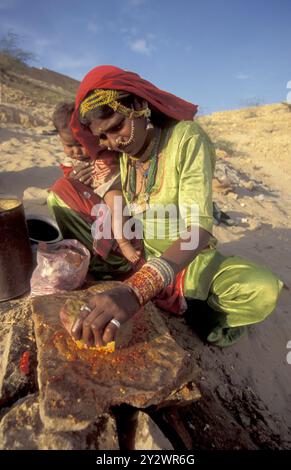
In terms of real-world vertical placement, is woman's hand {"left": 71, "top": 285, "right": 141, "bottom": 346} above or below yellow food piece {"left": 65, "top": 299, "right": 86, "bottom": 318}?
above

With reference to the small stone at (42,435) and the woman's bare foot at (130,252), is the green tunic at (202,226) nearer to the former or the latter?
the woman's bare foot at (130,252)

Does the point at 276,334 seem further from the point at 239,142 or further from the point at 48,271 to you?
the point at 239,142

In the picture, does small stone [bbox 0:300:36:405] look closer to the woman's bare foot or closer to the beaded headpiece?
the woman's bare foot

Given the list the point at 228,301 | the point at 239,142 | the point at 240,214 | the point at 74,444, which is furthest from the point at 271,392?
the point at 239,142

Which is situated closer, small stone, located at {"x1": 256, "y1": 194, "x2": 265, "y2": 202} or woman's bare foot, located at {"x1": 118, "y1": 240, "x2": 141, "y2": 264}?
woman's bare foot, located at {"x1": 118, "y1": 240, "x2": 141, "y2": 264}

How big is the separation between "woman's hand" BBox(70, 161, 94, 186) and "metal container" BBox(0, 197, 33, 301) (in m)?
0.57

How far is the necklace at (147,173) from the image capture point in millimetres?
2246

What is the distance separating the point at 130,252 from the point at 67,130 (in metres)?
1.09

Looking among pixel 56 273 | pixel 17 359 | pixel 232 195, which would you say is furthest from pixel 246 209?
pixel 17 359

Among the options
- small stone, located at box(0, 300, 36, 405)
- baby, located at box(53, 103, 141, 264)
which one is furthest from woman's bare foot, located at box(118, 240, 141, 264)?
small stone, located at box(0, 300, 36, 405)

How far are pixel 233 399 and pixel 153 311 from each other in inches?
34.2

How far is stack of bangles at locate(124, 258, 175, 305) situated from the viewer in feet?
5.35

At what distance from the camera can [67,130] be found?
8.95 ft
